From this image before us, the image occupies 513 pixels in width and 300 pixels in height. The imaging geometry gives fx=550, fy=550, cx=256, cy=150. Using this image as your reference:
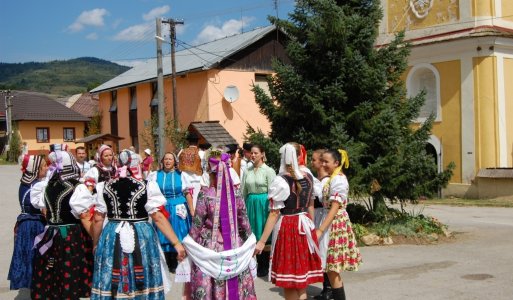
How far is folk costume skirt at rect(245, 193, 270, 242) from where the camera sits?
26.4ft

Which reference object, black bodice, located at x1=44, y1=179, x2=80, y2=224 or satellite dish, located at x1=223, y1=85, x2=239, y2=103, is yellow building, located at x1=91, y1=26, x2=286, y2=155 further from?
black bodice, located at x1=44, y1=179, x2=80, y2=224

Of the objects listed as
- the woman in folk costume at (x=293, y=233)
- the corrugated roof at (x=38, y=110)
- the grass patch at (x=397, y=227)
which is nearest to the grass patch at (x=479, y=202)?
the grass patch at (x=397, y=227)

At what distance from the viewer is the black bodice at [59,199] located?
5.70 metres

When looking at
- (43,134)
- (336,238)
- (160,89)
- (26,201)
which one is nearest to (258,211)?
(336,238)

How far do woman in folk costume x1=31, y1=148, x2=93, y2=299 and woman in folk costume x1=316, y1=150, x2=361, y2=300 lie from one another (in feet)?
8.55

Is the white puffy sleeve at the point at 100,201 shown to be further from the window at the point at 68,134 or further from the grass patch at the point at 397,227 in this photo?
the window at the point at 68,134

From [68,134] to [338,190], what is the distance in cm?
5256

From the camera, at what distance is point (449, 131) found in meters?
21.8

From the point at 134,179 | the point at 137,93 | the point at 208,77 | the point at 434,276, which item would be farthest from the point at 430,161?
the point at 137,93

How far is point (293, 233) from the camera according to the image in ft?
19.0

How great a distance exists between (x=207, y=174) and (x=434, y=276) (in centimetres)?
420

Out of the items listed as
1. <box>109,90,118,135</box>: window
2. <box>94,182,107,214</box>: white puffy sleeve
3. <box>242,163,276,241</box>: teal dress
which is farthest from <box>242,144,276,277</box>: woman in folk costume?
<box>109,90,118,135</box>: window

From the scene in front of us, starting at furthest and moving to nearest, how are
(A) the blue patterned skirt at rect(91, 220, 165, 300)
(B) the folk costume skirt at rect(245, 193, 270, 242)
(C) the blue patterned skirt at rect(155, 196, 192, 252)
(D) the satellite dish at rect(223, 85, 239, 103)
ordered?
(D) the satellite dish at rect(223, 85, 239, 103)
(C) the blue patterned skirt at rect(155, 196, 192, 252)
(B) the folk costume skirt at rect(245, 193, 270, 242)
(A) the blue patterned skirt at rect(91, 220, 165, 300)

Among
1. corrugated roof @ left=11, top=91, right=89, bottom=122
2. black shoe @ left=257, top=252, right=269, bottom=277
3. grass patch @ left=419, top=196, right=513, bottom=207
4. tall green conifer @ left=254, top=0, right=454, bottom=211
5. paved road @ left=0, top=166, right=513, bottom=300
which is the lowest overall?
grass patch @ left=419, top=196, right=513, bottom=207
